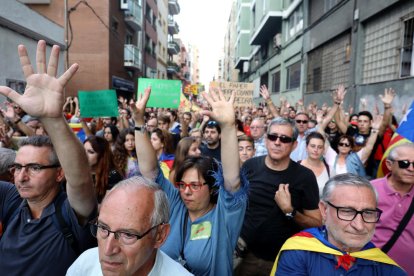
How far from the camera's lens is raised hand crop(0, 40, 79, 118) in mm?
1741

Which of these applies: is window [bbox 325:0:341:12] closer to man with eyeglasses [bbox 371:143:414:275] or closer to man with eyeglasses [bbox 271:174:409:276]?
man with eyeglasses [bbox 371:143:414:275]

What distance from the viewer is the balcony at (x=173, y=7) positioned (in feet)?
150

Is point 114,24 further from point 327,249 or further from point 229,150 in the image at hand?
point 327,249

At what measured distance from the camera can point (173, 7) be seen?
4697 centimetres

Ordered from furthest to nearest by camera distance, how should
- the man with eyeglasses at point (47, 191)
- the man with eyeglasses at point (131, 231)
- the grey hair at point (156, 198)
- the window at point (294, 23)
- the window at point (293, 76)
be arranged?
the window at point (293, 76) → the window at point (294, 23) → the man with eyeglasses at point (47, 191) → the grey hair at point (156, 198) → the man with eyeglasses at point (131, 231)

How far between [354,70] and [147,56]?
21.4m

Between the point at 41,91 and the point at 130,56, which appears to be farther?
the point at 130,56

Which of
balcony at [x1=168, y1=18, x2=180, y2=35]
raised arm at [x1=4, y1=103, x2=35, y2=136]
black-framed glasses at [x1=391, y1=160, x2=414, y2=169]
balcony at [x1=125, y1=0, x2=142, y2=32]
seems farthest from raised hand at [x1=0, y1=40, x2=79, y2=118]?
balcony at [x1=168, y1=18, x2=180, y2=35]

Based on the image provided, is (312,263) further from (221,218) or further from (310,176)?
(310,176)

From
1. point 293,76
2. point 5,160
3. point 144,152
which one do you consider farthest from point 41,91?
point 293,76

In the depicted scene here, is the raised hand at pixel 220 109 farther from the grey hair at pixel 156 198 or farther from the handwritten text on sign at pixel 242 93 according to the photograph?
the handwritten text on sign at pixel 242 93

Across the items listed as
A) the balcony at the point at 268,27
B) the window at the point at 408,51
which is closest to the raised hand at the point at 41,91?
the window at the point at 408,51

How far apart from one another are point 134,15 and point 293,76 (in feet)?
36.8

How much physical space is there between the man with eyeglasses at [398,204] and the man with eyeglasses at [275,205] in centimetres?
57
